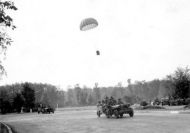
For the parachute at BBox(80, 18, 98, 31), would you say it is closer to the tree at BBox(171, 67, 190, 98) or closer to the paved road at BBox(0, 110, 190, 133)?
the paved road at BBox(0, 110, 190, 133)

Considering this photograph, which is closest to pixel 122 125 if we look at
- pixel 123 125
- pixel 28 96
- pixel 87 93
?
pixel 123 125

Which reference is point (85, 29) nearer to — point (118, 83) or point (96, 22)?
point (96, 22)

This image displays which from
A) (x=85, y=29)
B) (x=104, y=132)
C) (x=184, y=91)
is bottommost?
(x=104, y=132)

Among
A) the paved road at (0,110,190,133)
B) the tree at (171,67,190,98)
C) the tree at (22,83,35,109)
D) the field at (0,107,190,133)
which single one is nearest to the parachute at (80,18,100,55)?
the field at (0,107,190,133)

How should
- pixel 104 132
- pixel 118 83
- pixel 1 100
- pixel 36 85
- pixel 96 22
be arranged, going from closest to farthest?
pixel 104 132, pixel 96 22, pixel 1 100, pixel 36 85, pixel 118 83

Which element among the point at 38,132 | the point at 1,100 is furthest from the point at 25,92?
the point at 38,132

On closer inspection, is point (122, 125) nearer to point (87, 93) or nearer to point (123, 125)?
point (123, 125)
